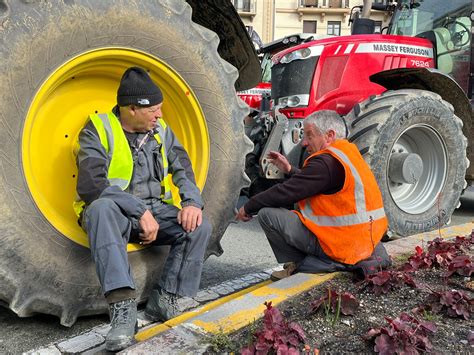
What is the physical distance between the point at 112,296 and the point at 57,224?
49 centimetres

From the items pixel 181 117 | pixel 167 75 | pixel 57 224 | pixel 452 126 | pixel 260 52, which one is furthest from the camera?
pixel 260 52

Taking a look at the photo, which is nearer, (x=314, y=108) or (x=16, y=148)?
(x=16, y=148)

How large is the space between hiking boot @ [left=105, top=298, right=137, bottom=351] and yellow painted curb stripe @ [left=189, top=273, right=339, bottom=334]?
0.27 meters

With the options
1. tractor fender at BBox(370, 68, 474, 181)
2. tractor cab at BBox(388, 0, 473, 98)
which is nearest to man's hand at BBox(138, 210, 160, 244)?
tractor fender at BBox(370, 68, 474, 181)

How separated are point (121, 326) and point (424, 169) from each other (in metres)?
3.40

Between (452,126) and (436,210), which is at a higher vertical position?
(452,126)

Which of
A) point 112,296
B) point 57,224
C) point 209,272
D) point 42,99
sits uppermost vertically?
point 42,99

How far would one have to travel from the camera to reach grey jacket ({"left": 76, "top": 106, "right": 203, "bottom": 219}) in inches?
89.9

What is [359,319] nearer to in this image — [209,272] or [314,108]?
[209,272]

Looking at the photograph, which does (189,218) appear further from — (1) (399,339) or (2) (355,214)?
(1) (399,339)

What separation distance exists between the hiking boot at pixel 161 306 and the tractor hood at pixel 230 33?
5.83ft

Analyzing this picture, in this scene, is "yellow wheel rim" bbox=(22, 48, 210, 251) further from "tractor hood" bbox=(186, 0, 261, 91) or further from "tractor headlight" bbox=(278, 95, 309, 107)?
"tractor headlight" bbox=(278, 95, 309, 107)

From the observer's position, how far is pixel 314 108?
450 centimetres

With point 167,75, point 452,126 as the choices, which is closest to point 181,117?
point 167,75
